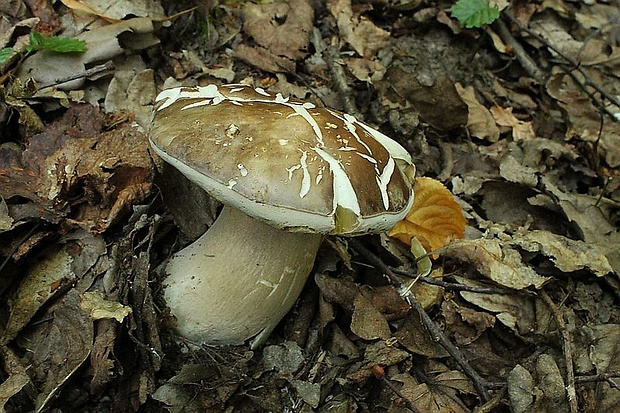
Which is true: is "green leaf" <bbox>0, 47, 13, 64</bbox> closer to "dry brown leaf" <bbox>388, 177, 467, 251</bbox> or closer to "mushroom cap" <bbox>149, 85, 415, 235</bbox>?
"mushroom cap" <bbox>149, 85, 415, 235</bbox>

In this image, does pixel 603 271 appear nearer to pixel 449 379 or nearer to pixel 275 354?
pixel 449 379

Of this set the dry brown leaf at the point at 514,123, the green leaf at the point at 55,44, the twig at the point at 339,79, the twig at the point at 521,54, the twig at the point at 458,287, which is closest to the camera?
the twig at the point at 458,287

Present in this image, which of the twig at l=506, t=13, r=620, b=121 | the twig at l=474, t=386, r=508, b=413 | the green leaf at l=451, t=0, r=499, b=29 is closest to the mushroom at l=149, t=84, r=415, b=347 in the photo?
the twig at l=474, t=386, r=508, b=413

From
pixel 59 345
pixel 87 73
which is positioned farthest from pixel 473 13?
pixel 59 345

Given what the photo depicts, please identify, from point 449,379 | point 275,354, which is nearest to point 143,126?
point 275,354

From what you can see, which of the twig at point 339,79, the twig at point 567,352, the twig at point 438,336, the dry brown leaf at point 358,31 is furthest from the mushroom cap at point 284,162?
the dry brown leaf at point 358,31

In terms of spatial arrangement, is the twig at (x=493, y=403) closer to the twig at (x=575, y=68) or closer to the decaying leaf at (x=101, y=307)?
the decaying leaf at (x=101, y=307)
